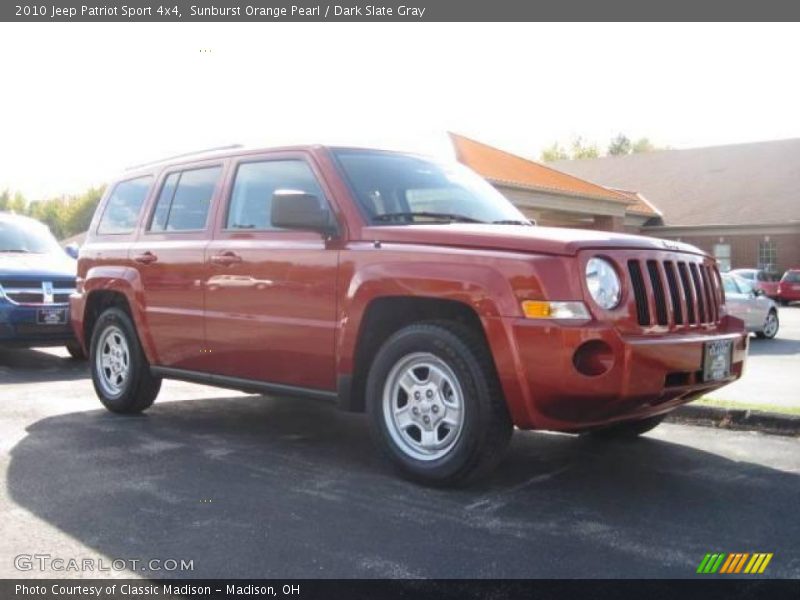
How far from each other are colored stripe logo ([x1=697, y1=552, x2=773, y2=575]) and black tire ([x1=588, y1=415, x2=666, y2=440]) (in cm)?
213

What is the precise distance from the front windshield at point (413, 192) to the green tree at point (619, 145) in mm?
73354

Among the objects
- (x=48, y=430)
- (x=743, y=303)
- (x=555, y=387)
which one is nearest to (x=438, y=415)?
(x=555, y=387)

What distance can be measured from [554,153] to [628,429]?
7124cm

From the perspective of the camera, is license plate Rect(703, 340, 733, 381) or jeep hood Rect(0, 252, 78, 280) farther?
jeep hood Rect(0, 252, 78, 280)

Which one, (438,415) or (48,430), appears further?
(48,430)

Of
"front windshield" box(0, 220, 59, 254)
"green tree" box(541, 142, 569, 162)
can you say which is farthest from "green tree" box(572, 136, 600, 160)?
"front windshield" box(0, 220, 59, 254)

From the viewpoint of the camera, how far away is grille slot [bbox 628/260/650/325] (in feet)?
14.3

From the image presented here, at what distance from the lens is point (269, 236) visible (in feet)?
17.9

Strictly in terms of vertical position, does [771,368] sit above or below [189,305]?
below

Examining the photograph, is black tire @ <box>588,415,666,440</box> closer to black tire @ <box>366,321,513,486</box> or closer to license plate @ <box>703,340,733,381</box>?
license plate @ <box>703,340,733,381</box>

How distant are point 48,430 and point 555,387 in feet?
12.7

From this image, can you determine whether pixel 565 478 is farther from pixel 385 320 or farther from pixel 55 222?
pixel 55 222

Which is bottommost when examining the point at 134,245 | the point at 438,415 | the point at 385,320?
the point at 438,415

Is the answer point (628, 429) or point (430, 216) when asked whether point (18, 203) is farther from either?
point (628, 429)
